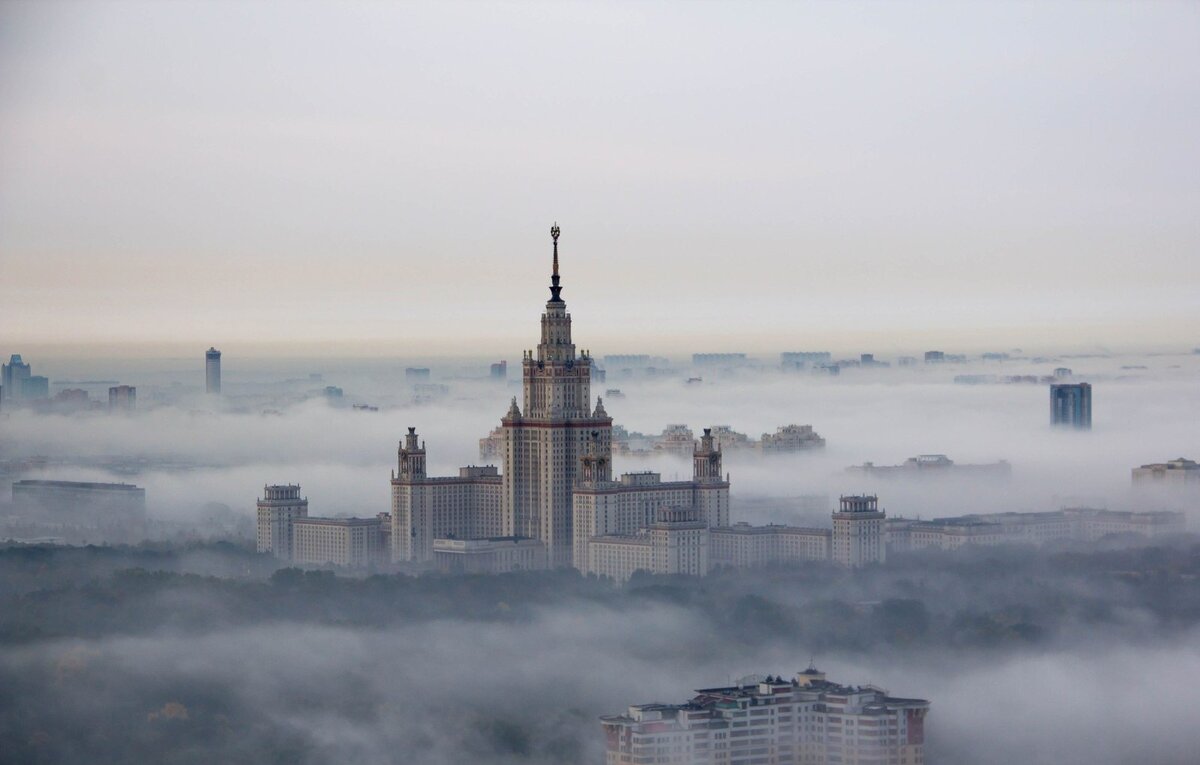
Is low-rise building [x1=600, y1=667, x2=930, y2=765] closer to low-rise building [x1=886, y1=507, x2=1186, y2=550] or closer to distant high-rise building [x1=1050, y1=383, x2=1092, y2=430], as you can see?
distant high-rise building [x1=1050, y1=383, x2=1092, y2=430]

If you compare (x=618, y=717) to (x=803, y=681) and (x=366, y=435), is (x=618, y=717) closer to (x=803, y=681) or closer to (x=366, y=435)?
(x=803, y=681)

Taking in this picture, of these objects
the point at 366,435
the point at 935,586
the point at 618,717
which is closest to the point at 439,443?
the point at 366,435

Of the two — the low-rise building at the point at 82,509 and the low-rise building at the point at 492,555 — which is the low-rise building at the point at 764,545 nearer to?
the low-rise building at the point at 492,555

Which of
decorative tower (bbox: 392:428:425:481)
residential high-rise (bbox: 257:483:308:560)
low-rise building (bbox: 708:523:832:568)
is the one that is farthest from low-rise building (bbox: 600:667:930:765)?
residential high-rise (bbox: 257:483:308:560)

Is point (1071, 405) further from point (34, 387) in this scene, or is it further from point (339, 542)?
point (34, 387)

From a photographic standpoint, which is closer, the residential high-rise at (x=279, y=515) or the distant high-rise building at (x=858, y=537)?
the distant high-rise building at (x=858, y=537)

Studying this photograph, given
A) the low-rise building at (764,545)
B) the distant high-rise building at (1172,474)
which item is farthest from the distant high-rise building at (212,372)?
the distant high-rise building at (1172,474)

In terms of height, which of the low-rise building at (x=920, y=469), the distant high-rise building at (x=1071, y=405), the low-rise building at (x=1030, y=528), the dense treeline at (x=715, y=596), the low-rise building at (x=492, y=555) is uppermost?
the distant high-rise building at (x=1071, y=405)

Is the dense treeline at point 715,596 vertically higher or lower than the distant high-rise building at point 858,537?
lower
